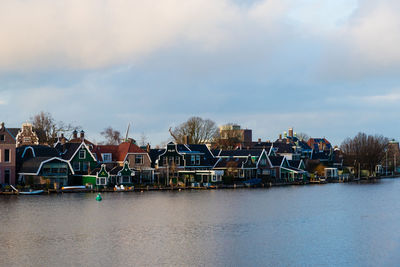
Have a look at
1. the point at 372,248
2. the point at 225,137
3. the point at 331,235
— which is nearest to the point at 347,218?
the point at 331,235

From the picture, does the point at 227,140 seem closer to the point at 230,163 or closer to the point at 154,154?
the point at 230,163

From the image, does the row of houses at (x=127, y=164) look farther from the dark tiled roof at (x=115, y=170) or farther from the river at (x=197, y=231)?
the river at (x=197, y=231)

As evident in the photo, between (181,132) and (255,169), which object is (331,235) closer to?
(255,169)

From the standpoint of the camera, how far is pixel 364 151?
5271 inches

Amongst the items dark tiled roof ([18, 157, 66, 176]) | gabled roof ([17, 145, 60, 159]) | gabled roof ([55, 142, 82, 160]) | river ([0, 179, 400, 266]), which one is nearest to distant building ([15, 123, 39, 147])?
gabled roof ([55, 142, 82, 160])

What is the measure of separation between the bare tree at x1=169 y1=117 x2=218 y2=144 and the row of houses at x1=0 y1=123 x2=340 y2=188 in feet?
61.1

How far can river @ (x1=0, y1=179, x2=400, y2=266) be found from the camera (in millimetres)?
34312

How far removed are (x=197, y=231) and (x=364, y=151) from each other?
319 feet

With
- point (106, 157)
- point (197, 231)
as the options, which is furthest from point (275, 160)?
point (197, 231)

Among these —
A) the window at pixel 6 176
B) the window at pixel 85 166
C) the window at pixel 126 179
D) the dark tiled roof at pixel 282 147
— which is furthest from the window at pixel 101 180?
the dark tiled roof at pixel 282 147

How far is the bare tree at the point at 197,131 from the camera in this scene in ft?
389

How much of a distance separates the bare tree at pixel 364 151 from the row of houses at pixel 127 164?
3061 cm

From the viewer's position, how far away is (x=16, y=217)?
5053 cm

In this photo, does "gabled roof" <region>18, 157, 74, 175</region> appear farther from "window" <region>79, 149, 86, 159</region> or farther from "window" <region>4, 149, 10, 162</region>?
"window" <region>79, 149, 86, 159</region>
